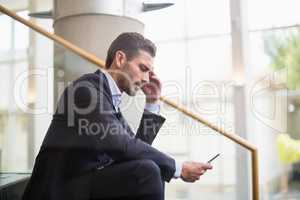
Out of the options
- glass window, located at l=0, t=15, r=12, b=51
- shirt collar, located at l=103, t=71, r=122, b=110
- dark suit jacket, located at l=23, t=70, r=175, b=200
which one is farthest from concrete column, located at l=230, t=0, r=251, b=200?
glass window, located at l=0, t=15, r=12, b=51

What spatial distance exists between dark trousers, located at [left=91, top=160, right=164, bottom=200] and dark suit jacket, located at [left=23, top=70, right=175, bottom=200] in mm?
29

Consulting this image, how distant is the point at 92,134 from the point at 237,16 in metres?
1.13

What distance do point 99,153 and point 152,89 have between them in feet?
1.30

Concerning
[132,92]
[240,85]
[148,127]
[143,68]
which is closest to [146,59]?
[143,68]

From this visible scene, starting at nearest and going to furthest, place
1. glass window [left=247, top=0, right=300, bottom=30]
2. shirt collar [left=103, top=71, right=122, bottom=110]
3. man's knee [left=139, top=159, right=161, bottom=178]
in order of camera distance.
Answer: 1. man's knee [left=139, top=159, right=161, bottom=178]
2. shirt collar [left=103, top=71, right=122, bottom=110]
3. glass window [left=247, top=0, right=300, bottom=30]

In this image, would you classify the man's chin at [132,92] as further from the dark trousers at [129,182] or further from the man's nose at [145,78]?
the dark trousers at [129,182]

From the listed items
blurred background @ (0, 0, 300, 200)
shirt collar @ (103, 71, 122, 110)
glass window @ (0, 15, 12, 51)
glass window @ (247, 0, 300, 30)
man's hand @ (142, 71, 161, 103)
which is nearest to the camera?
shirt collar @ (103, 71, 122, 110)

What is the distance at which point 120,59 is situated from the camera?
1533 mm

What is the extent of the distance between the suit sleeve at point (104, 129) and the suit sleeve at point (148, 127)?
101 millimetres

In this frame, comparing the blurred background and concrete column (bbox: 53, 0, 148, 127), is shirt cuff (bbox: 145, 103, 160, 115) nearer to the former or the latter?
the blurred background

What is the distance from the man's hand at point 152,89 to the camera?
63.3 inches

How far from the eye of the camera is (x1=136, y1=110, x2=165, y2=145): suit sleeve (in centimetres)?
157

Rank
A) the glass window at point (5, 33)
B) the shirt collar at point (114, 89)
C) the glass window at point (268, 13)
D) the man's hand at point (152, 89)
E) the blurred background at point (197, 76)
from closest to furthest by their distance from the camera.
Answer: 1. the shirt collar at point (114, 89)
2. the man's hand at point (152, 89)
3. the blurred background at point (197, 76)
4. the glass window at point (5, 33)
5. the glass window at point (268, 13)

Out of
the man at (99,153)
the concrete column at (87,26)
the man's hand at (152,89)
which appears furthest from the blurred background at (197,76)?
the man at (99,153)
